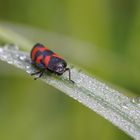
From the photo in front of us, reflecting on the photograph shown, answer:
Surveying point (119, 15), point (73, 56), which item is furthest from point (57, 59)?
point (119, 15)

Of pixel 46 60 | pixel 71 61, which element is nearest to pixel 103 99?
pixel 46 60

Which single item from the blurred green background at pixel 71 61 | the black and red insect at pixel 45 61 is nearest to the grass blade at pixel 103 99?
the black and red insect at pixel 45 61

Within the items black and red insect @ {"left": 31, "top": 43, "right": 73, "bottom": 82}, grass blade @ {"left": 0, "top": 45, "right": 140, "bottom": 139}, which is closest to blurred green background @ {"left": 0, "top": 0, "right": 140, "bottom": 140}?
black and red insect @ {"left": 31, "top": 43, "right": 73, "bottom": 82}

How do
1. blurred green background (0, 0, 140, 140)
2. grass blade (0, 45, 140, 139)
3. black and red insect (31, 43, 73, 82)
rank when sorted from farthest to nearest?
blurred green background (0, 0, 140, 140), black and red insect (31, 43, 73, 82), grass blade (0, 45, 140, 139)

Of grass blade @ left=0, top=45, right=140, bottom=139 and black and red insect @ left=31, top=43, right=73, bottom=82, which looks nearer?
grass blade @ left=0, top=45, right=140, bottom=139

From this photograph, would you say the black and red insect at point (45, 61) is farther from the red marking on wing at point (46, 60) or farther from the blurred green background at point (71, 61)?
the blurred green background at point (71, 61)

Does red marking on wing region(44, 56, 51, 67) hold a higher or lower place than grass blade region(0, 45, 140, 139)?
lower

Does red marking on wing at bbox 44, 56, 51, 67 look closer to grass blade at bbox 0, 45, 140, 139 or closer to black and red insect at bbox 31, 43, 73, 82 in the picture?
black and red insect at bbox 31, 43, 73, 82

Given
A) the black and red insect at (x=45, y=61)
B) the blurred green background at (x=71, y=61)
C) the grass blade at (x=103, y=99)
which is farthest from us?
the blurred green background at (x=71, y=61)
